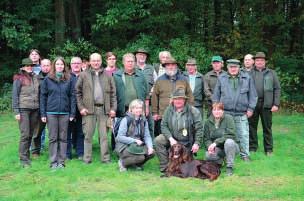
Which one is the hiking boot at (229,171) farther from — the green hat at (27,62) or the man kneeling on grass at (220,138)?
the green hat at (27,62)

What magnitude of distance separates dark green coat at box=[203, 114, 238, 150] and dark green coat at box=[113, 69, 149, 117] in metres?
1.37

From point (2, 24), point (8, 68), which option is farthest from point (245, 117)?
point (8, 68)

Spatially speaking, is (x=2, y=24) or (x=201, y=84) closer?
(x=201, y=84)

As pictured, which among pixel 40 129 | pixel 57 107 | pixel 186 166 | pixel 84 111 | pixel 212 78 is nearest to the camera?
pixel 186 166

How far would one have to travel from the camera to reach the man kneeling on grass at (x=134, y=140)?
7734mm

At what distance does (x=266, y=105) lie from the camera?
8906mm

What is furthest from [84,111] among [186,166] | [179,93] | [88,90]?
[186,166]

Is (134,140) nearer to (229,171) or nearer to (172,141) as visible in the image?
(172,141)

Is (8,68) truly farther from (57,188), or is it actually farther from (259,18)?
(57,188)

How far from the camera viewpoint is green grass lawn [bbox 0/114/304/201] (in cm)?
638

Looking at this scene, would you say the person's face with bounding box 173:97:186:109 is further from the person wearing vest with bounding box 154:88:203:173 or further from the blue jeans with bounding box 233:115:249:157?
the blue jeans with bounding box 233:115:249:157

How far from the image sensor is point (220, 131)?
7.84m

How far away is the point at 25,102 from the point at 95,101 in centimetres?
117

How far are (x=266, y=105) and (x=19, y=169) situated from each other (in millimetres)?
4607
